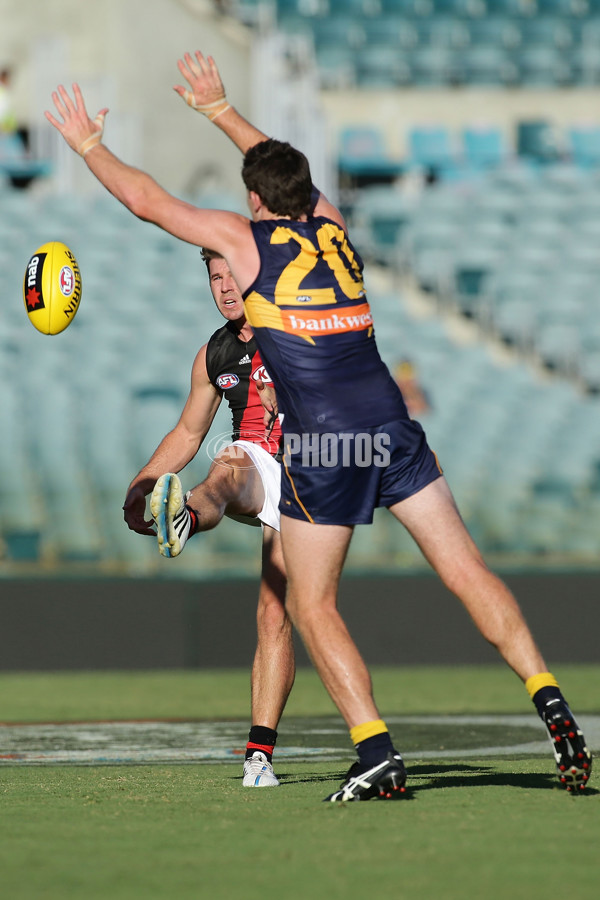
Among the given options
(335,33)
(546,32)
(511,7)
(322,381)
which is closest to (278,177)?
(322,381)

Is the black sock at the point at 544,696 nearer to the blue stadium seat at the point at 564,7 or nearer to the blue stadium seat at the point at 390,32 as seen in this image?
the blue stadium seat at the point at 390,32

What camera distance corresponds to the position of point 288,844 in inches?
158

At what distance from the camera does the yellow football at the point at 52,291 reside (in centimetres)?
612

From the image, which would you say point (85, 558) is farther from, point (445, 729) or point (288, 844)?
point (288, 844)

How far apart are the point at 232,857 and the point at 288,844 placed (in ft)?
0.73

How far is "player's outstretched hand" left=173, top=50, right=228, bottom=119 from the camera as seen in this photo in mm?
5266

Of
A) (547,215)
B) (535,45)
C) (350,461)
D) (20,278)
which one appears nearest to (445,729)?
(350,461)

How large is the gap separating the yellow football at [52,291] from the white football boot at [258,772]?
79.1 inches

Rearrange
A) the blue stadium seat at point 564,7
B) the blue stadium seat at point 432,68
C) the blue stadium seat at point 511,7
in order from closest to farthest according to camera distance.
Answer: the blue stadium seat at point 432,68
the blue stadium seat at point 511,7
the blue stadium seat at point 564,7

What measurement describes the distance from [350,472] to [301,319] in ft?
1.78

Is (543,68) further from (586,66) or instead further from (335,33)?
(335,33)

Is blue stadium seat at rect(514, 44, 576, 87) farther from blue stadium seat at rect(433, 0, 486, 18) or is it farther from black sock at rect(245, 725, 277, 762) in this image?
black sock at rect(245, 725, 277, 762)

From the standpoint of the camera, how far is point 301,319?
4762 millimetres

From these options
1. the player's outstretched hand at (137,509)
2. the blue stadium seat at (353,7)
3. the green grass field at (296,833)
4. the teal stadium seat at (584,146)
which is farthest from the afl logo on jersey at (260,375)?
the blue stadium seat at (353,7)
